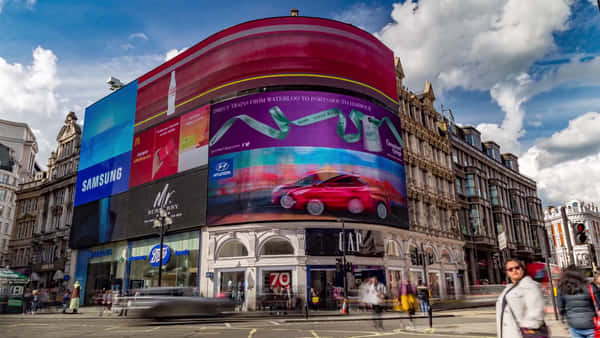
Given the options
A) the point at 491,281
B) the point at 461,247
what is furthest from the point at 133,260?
the point at 491,281

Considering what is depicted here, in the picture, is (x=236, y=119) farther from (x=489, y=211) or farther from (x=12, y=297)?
(x=489, y=211)

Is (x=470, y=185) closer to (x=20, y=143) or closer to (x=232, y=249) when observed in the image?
(x=232, y=249)

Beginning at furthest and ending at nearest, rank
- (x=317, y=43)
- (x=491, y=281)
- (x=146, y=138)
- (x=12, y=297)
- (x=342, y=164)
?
(x=491, y=281), (x=146, y=138), (x=317, y=43), (x=342, y=164), (x=12, y=297)

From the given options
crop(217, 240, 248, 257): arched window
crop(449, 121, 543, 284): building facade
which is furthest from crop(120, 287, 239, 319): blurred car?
crop(449, 121, 543, 284): building facade

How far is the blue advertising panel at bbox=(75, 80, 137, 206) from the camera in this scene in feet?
143

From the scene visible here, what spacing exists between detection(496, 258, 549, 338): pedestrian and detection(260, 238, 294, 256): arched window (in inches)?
1074

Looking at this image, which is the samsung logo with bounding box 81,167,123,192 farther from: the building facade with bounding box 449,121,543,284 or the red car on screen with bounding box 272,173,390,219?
the building facade with bounding box 449,121,543,284

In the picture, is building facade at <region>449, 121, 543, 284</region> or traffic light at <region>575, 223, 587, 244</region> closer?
traffic light at <region>575, 223, 587, 244</region>

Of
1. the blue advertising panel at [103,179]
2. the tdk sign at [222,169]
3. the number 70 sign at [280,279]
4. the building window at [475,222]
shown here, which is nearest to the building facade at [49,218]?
the blue advertising panel at [103,179]

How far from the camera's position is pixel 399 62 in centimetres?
4631

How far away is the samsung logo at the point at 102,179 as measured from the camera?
4347cm

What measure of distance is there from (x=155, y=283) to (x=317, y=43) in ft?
81.9

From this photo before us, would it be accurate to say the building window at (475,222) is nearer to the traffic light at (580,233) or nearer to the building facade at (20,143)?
the traffic light at (580,233)

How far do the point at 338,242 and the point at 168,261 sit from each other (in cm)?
1517
